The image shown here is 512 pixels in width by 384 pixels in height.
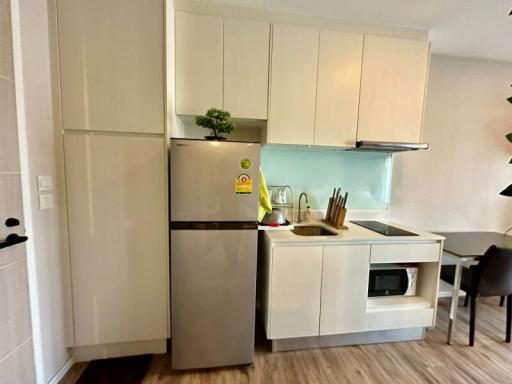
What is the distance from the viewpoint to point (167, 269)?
1.65m

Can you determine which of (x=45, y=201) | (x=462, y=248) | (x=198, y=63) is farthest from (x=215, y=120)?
(x=462, y=248)

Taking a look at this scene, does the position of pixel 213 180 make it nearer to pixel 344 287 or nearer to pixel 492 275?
pixel 344 287

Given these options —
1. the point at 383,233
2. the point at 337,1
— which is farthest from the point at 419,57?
Result: the point at 383,233

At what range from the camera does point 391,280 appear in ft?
6.41

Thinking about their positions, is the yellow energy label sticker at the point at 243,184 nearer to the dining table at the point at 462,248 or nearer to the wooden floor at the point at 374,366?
the wooden floor at the point at 374,366

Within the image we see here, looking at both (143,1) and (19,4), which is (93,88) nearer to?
(19,4)

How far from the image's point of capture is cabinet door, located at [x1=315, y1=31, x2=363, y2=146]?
1.91 m

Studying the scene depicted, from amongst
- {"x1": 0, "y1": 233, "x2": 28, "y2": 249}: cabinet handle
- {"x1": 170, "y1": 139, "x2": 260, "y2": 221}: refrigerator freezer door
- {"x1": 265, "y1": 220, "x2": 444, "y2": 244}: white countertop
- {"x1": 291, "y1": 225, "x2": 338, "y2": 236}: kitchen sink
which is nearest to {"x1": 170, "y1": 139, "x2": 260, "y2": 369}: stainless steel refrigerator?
{"x1": 170, "y1": 139, "x2": 260, "y2": 221}: refrigerator freezer door

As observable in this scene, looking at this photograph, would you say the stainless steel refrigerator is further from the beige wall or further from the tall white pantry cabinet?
the beige wall

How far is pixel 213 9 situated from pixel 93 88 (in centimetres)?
110

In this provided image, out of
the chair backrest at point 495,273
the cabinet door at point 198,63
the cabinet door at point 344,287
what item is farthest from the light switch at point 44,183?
the chair backrest at point 495,273

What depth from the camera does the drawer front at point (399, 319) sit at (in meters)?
1.86

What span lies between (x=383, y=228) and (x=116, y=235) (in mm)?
2153

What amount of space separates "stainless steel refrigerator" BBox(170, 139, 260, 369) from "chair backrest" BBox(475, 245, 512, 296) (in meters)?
1.80
